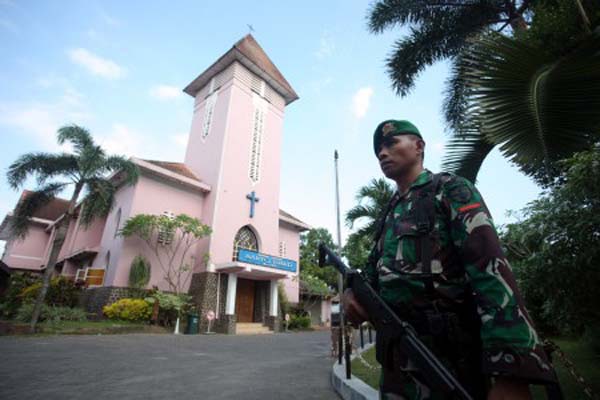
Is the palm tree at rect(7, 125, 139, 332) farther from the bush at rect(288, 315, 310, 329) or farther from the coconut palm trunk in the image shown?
the bush at rect(288, 315, 310, 329)

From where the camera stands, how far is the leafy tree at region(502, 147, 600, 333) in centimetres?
260

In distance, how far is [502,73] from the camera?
9.29 ft

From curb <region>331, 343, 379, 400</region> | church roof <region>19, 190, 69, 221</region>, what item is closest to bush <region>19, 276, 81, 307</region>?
curb <region>331, 343, 379, 400</region>

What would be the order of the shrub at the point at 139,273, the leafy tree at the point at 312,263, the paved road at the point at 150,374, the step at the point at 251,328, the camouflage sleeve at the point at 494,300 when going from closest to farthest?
1. the camouflage sleeve at the point at 494,300
2. the paved road at the point at 150,374
3. the shrub at the point at 139,273
4. the step at the point at 251,328
5. the leafy tree at the point at 312,263

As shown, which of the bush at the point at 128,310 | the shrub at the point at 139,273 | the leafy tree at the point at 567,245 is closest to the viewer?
the leafy tree at the point at 567,245

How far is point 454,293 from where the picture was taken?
1.26 meters

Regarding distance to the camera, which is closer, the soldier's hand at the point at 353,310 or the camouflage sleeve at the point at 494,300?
the camouflage sleeve at the point at 494,300

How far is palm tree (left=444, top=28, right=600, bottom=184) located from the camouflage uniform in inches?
75.2

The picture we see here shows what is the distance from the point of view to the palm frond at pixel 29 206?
1146cm

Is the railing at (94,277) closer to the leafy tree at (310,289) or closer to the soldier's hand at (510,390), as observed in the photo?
the leafy tree at (310,289)

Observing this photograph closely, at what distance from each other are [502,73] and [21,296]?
58.5 feet

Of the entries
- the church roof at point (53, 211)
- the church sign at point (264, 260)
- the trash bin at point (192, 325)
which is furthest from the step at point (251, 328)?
the church roof at point (53, 211)

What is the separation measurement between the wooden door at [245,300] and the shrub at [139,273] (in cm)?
480

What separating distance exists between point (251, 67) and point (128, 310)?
15.0 meters
